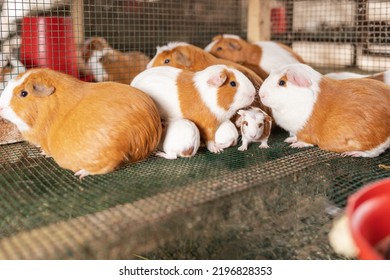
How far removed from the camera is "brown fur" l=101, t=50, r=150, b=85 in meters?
3.62

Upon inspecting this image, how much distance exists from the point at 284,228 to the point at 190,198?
52cm

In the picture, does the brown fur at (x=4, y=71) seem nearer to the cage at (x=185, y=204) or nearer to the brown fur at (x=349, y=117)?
the cage at (x=185, y=204)

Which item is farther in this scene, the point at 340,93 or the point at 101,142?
the point at 340,93

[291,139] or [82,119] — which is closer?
[82,119]

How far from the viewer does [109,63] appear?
12.2 feet

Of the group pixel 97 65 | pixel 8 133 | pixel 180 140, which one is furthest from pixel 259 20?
pixel 8 133

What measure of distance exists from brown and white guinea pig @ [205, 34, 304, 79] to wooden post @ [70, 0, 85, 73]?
45.3 inches

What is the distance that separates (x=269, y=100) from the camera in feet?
7.66

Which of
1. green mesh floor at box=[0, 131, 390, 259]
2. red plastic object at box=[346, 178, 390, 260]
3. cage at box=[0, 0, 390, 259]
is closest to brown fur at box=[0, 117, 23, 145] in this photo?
cage at box=[0, 0, 390, 259]

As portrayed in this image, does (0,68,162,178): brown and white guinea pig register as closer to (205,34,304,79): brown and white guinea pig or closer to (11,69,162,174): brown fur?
(11,69,162,174): brown fur

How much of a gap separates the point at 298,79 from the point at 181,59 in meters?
0.98

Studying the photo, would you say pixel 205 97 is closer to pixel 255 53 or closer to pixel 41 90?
pixel 41 90
